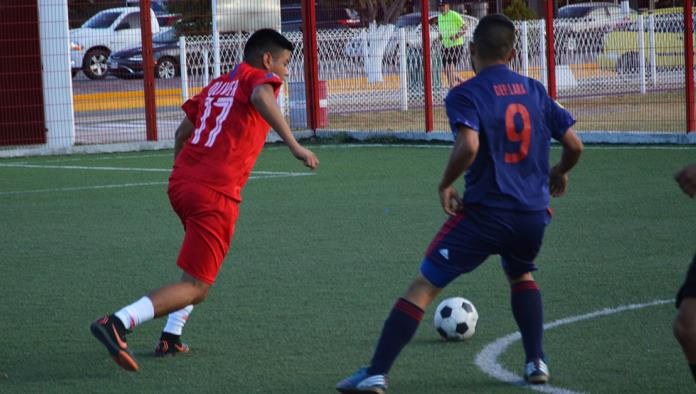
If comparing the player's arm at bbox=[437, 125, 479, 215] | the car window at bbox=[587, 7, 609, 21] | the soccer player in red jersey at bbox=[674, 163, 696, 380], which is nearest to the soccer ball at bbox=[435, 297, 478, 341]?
the player's arm at bbox=[437, 125, 479, 215]

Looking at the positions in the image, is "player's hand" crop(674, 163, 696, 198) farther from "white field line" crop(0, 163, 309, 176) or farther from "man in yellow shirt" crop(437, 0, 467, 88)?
"man in yellow shirt" crop(437, 0, 467, 88)

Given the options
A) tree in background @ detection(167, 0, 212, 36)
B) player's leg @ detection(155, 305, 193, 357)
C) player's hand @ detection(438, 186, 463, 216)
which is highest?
tree in background @ detection(167, 0, 212, 36)

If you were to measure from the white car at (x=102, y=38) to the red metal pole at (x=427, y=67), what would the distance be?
496 cm

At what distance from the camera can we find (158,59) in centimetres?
2067

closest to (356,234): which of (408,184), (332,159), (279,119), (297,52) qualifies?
(408,184)

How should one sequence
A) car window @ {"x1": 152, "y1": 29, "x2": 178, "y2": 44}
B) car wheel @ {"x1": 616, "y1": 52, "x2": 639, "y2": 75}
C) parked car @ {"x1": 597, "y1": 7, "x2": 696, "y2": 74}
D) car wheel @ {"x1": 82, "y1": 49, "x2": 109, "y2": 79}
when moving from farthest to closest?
1. car wheel @ {"x1": 82, "y1": 49, "x2": 109, "y2": 79}
2. car window @ {"x1": 152, "y1": 29, "x2": 178, "y2": 44}
3. car wheel @ {"x1": 616, "y1": 52, "x2": 639, "y2": 75}
4. parked car @ {"x1": 597, "y1": 7, "x2": 696, "y2": 74}

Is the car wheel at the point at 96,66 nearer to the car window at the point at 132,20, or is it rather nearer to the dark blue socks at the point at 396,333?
the car window at the point at 132,20

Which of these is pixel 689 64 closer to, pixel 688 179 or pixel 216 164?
pixel 216 164

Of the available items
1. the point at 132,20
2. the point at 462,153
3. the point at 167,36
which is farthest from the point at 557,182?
the point at 132,20

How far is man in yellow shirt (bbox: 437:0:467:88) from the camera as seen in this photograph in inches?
719

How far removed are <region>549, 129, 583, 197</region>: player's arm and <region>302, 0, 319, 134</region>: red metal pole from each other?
41.7 feet

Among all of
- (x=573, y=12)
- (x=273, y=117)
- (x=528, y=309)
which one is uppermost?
(x=573, y=12)

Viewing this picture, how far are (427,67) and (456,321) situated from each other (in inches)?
448

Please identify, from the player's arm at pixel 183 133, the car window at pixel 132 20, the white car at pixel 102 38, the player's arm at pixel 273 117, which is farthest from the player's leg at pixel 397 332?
the car window at pixel 132 20
